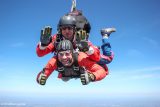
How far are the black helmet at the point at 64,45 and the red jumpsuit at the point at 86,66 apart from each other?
33cm

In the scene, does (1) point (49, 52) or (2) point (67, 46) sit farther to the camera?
(1) point (49, 52)

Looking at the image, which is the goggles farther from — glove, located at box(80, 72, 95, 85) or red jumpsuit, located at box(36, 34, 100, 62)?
glove, located at box(80, 72, 95, 85)

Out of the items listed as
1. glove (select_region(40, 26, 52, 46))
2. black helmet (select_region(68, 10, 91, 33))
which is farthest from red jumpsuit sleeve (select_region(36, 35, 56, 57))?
black helmet (select_region(68, 10, 91, 33))

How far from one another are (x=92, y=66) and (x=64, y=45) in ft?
3.14

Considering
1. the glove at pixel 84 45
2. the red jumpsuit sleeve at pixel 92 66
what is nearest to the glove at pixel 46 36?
the glove at pixel 84 45

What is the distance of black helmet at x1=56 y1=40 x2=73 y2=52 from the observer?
17.7ft

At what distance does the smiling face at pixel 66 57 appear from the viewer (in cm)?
546

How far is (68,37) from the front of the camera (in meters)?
5.67

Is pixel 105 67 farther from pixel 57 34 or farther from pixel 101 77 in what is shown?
pixel 57 34

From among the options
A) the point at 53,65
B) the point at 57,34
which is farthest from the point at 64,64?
the point at 57,34

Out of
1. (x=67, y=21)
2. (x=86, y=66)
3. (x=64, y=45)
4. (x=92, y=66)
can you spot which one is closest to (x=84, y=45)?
(x=64, y=45)

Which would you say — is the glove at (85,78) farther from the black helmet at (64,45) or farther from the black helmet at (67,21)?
the black helmet at (67,21)

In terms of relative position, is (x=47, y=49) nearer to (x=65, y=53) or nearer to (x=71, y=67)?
(x=65, y=53)

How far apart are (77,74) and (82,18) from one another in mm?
1310
